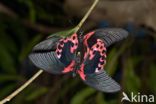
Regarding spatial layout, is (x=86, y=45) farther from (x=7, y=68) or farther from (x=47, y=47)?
(x=7, y=68)

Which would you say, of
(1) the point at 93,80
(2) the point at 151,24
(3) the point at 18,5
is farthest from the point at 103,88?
(3) the point at 18,5

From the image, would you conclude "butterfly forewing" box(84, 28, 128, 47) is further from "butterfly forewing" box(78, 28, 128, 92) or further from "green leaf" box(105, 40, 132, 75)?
"green leaf" box(105, 40, 132, 75)

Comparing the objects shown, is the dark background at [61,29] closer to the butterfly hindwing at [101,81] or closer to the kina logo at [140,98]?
the kina logo at [140,98]

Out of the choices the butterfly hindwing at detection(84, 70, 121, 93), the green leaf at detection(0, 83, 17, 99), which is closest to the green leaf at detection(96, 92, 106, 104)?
the green leaf at detection(0, 83, 17, 99)

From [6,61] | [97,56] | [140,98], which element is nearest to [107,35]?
[97,56]

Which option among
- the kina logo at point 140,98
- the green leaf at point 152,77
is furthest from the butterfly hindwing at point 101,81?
the green leaf at point 152,77
